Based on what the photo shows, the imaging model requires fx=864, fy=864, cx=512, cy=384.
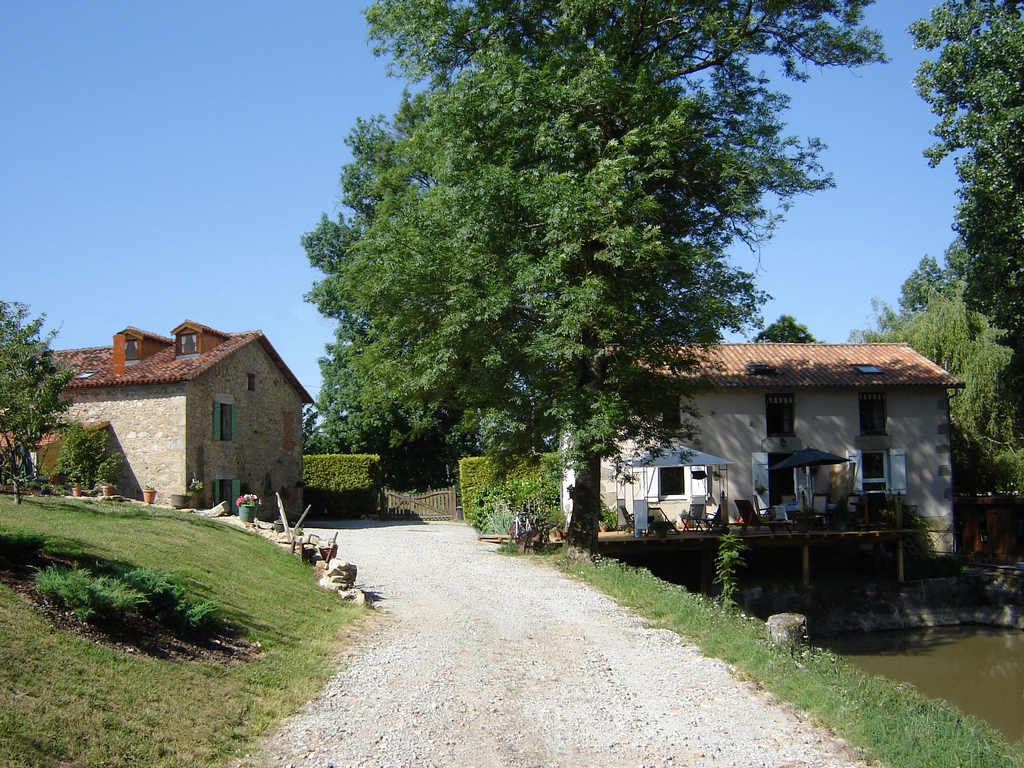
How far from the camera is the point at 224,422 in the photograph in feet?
82.0

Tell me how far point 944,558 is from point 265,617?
20.1m

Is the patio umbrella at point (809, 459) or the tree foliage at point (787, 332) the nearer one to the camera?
the patio umbrella at point (809, 459)

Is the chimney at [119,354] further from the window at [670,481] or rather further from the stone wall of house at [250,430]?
the window at [670,481]

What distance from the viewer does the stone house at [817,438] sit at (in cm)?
2370

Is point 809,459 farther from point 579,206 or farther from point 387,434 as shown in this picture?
point 387,434

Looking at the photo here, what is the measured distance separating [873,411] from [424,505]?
16174 millimetres

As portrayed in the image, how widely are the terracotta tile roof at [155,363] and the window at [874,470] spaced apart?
59.5 ft

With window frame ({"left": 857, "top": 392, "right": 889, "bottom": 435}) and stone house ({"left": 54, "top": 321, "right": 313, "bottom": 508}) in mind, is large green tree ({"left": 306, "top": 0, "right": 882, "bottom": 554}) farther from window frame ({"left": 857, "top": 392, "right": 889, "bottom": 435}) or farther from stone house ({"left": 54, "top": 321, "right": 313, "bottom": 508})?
window frame ({"left": 857, "top": 392, "right": 889, "bottom": 435})

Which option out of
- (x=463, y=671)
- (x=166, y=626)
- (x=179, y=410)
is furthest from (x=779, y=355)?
(x=166, y=626)

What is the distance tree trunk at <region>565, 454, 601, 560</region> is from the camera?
1728 cm

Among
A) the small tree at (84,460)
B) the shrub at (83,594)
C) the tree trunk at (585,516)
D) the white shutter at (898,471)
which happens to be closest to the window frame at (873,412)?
the white shutter at (898,471)

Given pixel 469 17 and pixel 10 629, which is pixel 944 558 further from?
pixel 10 629

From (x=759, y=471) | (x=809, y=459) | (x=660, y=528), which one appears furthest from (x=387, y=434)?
(x=809, y=459)

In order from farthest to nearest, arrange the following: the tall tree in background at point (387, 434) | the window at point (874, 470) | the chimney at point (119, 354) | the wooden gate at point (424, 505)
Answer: the tall tree in background at point (387, 434) → the wooden gate at point (424, 505) → the chimney at point (119, 354) → the window at point (874, 470)
